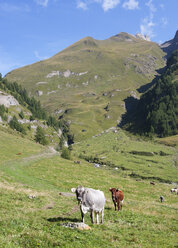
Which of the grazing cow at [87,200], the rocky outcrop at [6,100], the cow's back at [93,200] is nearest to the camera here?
the grazing cow at [87,200]

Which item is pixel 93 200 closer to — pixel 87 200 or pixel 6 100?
pixel 87 200

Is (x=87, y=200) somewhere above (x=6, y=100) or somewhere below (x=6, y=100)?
below

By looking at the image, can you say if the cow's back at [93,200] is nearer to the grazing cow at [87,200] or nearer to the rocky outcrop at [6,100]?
the grazing cow at [87,200]

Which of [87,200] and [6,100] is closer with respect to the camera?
[87,200]

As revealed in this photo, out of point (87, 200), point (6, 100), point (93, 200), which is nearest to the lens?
point (87, 200)

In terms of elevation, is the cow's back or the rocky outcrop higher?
the rocky outcrop

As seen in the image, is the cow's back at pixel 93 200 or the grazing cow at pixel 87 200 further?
the cow's back at pixel 93 200

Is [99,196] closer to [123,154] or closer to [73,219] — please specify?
[73,219]

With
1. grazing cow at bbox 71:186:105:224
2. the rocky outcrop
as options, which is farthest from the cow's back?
the rocky outcrop

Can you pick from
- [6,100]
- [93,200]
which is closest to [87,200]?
[93,200]

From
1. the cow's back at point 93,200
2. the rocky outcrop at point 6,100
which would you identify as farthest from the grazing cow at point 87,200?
the rocky outcrop at point 6,100

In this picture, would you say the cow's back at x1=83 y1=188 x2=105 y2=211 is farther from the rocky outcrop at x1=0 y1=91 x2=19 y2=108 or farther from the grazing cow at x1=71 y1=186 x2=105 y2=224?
the rocky outcrop at x1=0 y1=91 x2=19 y2=108

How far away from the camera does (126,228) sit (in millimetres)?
15984

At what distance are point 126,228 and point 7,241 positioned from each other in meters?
9.80
